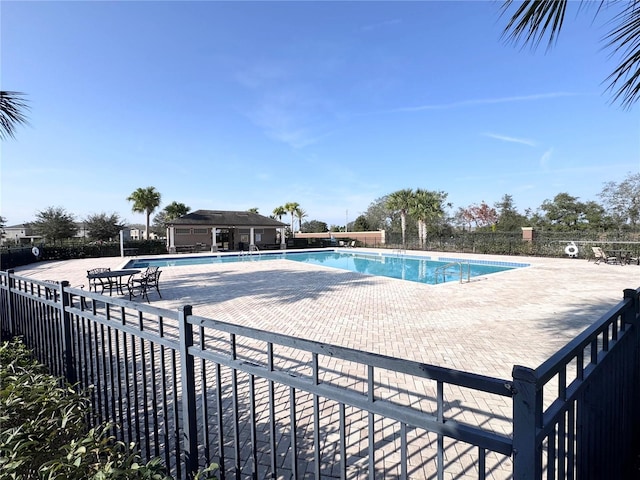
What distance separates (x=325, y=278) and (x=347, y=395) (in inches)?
501

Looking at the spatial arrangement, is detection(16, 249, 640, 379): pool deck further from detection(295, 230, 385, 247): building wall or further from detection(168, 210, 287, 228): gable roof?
detection(295, 230, 385, 247): building wall

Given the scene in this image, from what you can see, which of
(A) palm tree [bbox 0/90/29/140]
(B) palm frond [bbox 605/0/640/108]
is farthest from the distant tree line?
(B) palm frond [bbox 605/0/640/108]

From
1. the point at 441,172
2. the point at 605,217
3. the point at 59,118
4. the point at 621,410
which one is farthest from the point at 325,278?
the point at 605,217

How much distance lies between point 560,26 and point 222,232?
35913 millimetres

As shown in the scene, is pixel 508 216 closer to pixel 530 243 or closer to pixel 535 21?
pixel 530 243

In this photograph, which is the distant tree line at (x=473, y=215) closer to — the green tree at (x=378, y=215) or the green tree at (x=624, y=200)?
the green tree at (x=624, y=200)

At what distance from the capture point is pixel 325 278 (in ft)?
46.0

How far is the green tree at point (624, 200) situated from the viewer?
30078 millimetres

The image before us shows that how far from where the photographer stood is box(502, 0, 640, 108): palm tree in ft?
6.01

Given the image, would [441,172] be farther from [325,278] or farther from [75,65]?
[75,65]

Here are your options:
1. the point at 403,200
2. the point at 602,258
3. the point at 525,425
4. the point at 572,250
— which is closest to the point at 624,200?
the point at 572,250

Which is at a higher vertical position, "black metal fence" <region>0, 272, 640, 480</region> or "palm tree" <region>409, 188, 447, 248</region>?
"palm tree" <region>409, 188, 447, 248</region>

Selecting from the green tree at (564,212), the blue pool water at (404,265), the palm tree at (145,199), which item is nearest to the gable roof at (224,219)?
the palm tree at (145,199)

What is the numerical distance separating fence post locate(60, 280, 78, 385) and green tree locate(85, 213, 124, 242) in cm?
3900
